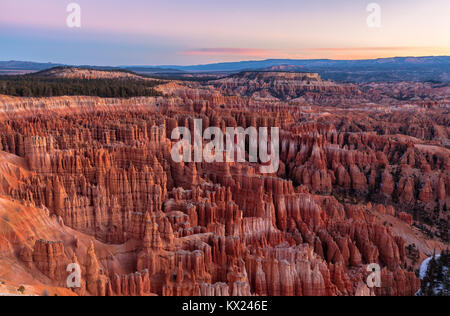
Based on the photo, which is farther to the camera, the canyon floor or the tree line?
the tree line

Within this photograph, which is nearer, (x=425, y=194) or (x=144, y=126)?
(x=425, y=194)

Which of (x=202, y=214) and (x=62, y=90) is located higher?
(x=62, y=90)

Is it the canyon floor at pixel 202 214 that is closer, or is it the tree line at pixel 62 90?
the canyon floor at pixel 202 214

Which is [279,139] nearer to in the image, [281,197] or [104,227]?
[281,197]

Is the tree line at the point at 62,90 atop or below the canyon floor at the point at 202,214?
atop

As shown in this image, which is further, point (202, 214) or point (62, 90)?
point (62, 90)

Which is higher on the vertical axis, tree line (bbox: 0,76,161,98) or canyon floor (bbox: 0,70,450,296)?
tree line (bbox: 0,76,161,98)
